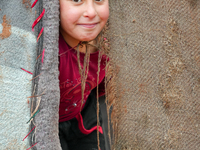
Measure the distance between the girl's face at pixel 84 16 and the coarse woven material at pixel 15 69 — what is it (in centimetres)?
12

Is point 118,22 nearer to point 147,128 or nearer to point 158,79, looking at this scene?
point 158,79

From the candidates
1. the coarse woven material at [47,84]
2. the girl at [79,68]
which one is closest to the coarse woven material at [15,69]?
the coarse woven material at [47,84]

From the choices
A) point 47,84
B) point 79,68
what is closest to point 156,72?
point 79,68

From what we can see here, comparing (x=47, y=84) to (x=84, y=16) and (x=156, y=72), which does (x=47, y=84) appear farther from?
(x=156, y=72)

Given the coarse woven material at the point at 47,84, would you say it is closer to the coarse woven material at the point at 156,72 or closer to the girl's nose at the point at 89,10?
the girl's nose at the point at 89,10

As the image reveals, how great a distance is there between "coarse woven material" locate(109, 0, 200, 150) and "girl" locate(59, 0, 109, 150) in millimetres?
96

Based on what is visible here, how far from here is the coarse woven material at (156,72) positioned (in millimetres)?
870

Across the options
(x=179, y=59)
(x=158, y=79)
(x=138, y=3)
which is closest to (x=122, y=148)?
(x=158, y=79)

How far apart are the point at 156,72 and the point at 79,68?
0.99ft

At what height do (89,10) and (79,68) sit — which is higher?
(89,10)

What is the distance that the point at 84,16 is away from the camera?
0.84 m

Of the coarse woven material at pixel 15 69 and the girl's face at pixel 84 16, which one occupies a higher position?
the girl's face at pixel 84 16

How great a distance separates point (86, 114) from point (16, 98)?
75 centimetres

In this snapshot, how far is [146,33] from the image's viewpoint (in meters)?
0.91
